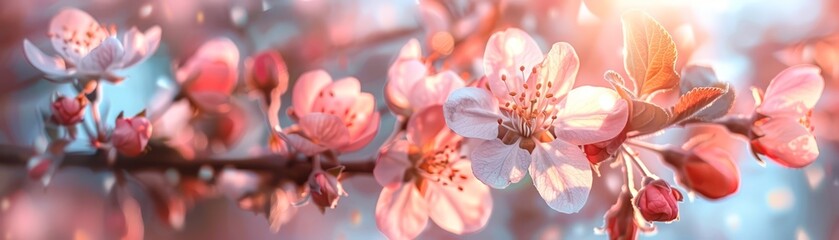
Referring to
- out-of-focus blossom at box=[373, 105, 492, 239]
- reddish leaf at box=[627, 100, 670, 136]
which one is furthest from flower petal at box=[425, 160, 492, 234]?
reddish leaf at box=[627, 100, 670, 136]

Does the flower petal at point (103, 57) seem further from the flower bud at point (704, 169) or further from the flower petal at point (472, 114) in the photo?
the flower bud at point (704, 169)

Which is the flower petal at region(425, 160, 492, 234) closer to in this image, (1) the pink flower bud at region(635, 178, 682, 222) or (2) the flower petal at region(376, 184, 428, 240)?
(2) the flower petal at region(376, 184, 428, 240)

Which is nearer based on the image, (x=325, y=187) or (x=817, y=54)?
(x=325, y=187)

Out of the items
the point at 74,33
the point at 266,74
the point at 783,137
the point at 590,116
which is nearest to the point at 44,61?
the point at 74,33

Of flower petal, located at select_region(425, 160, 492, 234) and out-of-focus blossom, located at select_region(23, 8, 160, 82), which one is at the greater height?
out-of-focus blossom, located at select_region(23, 8, 160, 82)

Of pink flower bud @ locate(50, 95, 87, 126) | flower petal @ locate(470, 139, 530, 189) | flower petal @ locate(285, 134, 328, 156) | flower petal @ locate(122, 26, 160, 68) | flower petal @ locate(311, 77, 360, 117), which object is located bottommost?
flower petal @ locate(470, 139, 530, 189)

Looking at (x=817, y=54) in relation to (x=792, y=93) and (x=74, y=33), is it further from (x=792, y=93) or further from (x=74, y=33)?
(x=74, y=33)
